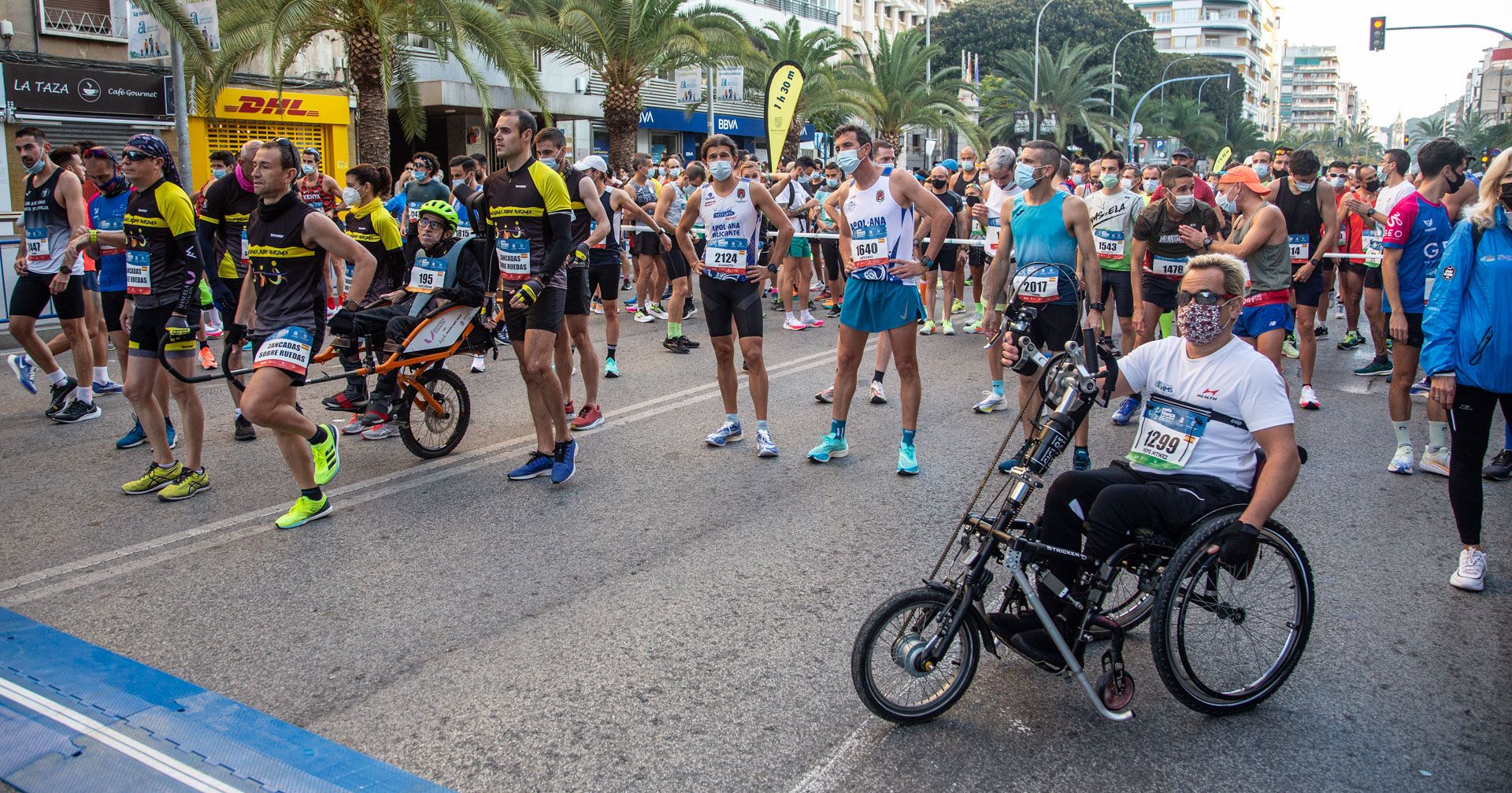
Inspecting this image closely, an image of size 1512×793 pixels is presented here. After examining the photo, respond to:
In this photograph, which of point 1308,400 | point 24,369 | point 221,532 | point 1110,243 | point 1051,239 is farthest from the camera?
point 1110,243

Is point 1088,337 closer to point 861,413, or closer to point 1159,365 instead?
point 1159,365

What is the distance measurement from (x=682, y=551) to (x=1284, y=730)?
8.96 ft

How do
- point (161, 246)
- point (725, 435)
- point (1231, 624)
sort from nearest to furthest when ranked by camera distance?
point (1231, 624)
point (161, 246)
point (725, 435)

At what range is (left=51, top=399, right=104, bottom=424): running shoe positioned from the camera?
8.24m

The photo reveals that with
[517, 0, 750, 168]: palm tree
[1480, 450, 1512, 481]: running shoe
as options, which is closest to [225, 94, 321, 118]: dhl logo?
[517, 0, 750, 168]: palm tree

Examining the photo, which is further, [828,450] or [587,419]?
[587,419]

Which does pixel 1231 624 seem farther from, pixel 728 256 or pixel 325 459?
pixel 325 459

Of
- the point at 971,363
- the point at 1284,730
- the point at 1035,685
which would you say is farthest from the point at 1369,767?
the point at 971,363

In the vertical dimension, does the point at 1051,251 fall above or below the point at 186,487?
above

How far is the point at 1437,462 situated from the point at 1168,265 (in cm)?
216

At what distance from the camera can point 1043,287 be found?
23.5 ft

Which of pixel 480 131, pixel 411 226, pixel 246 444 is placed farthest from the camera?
pixel 480 131

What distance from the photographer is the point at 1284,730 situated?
3.69m

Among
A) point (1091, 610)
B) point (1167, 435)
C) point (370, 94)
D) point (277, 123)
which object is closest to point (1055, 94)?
point (277, 123)
